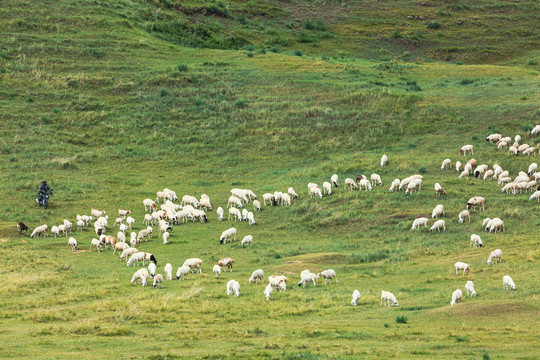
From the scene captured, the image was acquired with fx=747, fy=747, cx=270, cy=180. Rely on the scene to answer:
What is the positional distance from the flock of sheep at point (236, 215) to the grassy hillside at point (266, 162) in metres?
0.60

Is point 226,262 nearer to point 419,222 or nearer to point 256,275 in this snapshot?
point 256,275

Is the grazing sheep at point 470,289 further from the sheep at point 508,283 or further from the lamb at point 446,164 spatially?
the lamb at point 446,164

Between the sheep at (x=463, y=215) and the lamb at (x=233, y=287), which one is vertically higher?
the sheep at (x=463, y=215)


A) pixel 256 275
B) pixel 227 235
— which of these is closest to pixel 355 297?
pixel 256 275

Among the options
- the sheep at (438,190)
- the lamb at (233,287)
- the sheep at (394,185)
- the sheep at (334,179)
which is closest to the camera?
the lamb at (233,287)

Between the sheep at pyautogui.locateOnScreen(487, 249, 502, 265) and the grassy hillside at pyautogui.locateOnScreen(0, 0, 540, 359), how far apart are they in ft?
1.63

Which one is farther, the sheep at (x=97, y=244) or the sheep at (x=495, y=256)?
the sheep at (x=97, y=244)

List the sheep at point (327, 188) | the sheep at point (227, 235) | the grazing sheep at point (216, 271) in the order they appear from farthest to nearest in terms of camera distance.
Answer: the sheep at point (327, 188), the sheep at point (227, 235), the grazing sheep at point (216, 271)

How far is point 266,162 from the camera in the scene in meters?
52.1

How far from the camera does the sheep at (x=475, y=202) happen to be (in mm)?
35531

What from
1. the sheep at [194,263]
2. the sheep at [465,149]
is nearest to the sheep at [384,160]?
the sheep at [465,149]

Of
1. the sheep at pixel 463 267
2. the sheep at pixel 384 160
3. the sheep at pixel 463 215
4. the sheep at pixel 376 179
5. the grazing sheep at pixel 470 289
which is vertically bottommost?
the grazing sheep at pixel 470 289

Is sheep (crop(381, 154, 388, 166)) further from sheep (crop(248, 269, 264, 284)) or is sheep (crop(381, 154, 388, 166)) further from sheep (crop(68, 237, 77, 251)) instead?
sheep (crop(248, 269, 264, 284))

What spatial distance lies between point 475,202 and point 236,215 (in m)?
12.5
